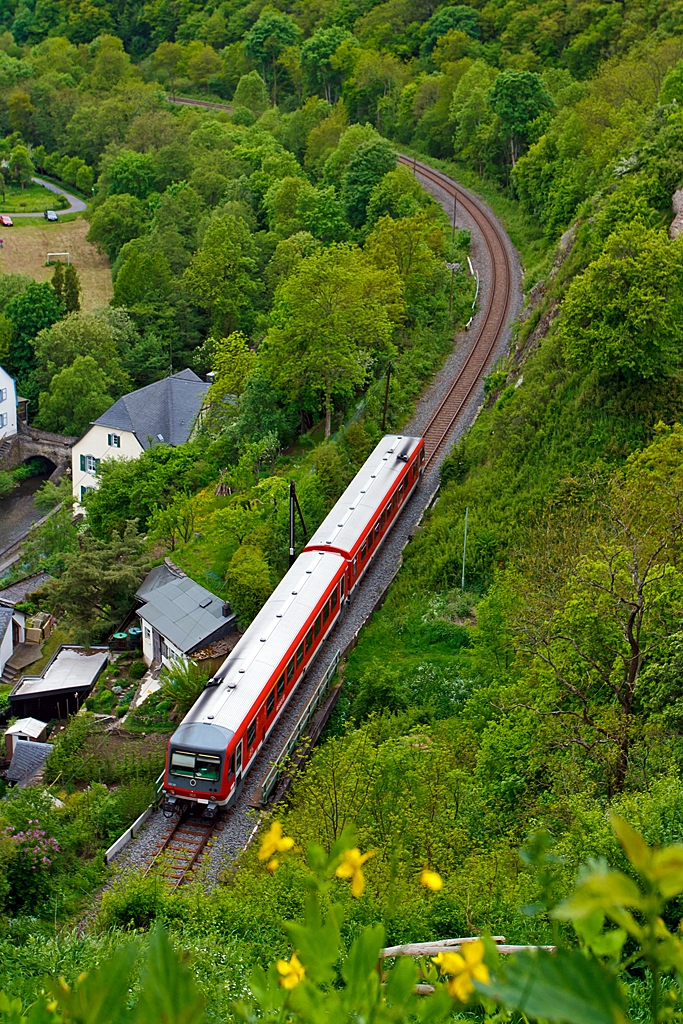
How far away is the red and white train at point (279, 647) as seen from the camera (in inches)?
824

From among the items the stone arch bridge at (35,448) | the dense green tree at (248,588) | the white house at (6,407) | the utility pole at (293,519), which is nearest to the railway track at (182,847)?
the dense green tree at (248,588)

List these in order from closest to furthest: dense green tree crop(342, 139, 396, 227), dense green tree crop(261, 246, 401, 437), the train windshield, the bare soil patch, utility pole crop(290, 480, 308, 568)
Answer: the train windshield → utility pole crop(290, 480, 308, 568) → dense green tree crop(261, 246, 401, 437) → dense green tree crop(342, 139, 396, 227) → the bare soil patch

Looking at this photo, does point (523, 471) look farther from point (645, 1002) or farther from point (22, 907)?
point (645, 1002)

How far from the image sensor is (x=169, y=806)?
22.1 m

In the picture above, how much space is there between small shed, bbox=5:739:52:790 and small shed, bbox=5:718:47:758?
0.64m

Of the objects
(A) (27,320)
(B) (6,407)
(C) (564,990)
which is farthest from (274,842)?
(A) (27,320)

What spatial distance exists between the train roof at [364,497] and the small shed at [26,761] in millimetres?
8323

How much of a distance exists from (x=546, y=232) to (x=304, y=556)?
1160 inches

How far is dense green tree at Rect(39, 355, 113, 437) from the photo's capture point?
5288cm

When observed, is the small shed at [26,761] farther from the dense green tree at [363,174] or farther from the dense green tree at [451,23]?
the dense green tree at [451,23]

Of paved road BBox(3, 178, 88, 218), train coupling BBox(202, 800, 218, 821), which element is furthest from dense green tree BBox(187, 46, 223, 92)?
train coupling BBox(202, 800, 218, 821)

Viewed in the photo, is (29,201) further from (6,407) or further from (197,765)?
(197,765)

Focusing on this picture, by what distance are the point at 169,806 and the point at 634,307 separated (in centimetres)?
1710

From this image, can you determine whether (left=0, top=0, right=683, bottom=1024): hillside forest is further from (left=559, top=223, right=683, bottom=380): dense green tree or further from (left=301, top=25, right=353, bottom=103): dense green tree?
(left=301, top=25, right=353, bottom=103): dense green tree
